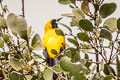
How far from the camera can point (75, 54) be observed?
87 centimetres

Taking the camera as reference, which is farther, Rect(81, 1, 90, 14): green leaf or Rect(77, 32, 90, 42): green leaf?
Rect(81, 1, 90, 14): green leaf

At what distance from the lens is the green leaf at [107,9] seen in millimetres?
804

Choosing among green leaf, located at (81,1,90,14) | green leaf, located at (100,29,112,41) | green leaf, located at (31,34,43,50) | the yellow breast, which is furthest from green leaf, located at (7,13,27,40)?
the yellow breast

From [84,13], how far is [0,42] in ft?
1.07

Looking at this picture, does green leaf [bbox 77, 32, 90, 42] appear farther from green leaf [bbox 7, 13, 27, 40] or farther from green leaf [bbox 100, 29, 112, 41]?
green leaf [bbox 7, 13, 27, 40]

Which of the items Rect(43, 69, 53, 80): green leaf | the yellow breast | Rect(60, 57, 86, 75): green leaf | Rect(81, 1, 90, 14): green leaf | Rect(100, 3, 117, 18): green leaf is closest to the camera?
Rect(60, 57, 86, 75): green leaf

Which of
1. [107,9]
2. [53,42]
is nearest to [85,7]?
[107,9]

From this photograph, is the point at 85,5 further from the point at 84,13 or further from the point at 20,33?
the point at 20,33

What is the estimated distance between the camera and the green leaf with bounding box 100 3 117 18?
2.64 feet

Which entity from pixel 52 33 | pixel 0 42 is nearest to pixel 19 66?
pixel 0 42

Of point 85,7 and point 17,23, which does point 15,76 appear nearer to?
point 17,23

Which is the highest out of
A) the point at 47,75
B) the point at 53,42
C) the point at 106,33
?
the point at 106,33

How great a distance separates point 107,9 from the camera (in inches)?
32.2

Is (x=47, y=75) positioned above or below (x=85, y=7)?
below
